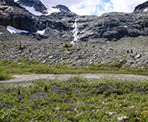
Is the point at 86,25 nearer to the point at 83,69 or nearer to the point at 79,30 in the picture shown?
the point at 79,30

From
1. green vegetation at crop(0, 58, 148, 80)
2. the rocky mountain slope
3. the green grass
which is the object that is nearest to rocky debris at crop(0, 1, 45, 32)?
the rocky mountain slope

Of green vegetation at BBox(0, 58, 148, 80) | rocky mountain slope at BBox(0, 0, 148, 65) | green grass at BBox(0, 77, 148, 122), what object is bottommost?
green vegetation at BBox(0, 58, 148, 80)

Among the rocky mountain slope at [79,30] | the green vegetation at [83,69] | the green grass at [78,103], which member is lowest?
the green vegetation at [83,69]

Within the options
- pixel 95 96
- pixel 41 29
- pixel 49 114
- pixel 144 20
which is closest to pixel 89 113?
pixel 49 114

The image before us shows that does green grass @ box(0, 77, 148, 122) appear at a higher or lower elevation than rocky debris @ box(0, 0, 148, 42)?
lower

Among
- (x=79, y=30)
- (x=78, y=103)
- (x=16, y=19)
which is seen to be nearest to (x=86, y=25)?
(x=79, y=30)

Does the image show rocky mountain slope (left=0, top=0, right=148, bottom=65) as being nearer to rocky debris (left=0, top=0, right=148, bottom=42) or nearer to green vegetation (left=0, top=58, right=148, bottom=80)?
rocky debris (left=0, top=0, right=148, bottom=42)

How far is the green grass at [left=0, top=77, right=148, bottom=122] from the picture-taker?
29.2ft

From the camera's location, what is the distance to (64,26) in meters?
163

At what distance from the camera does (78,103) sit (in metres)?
11.0

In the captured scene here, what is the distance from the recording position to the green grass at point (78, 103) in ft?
29.2

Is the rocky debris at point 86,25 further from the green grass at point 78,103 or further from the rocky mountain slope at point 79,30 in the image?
the green grass at point 78,103

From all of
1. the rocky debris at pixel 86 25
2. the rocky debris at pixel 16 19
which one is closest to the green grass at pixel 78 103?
the rocky debris at pixel 86 25

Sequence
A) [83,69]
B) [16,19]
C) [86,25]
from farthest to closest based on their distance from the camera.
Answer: [86,25]
[16,19]
[83,69]
